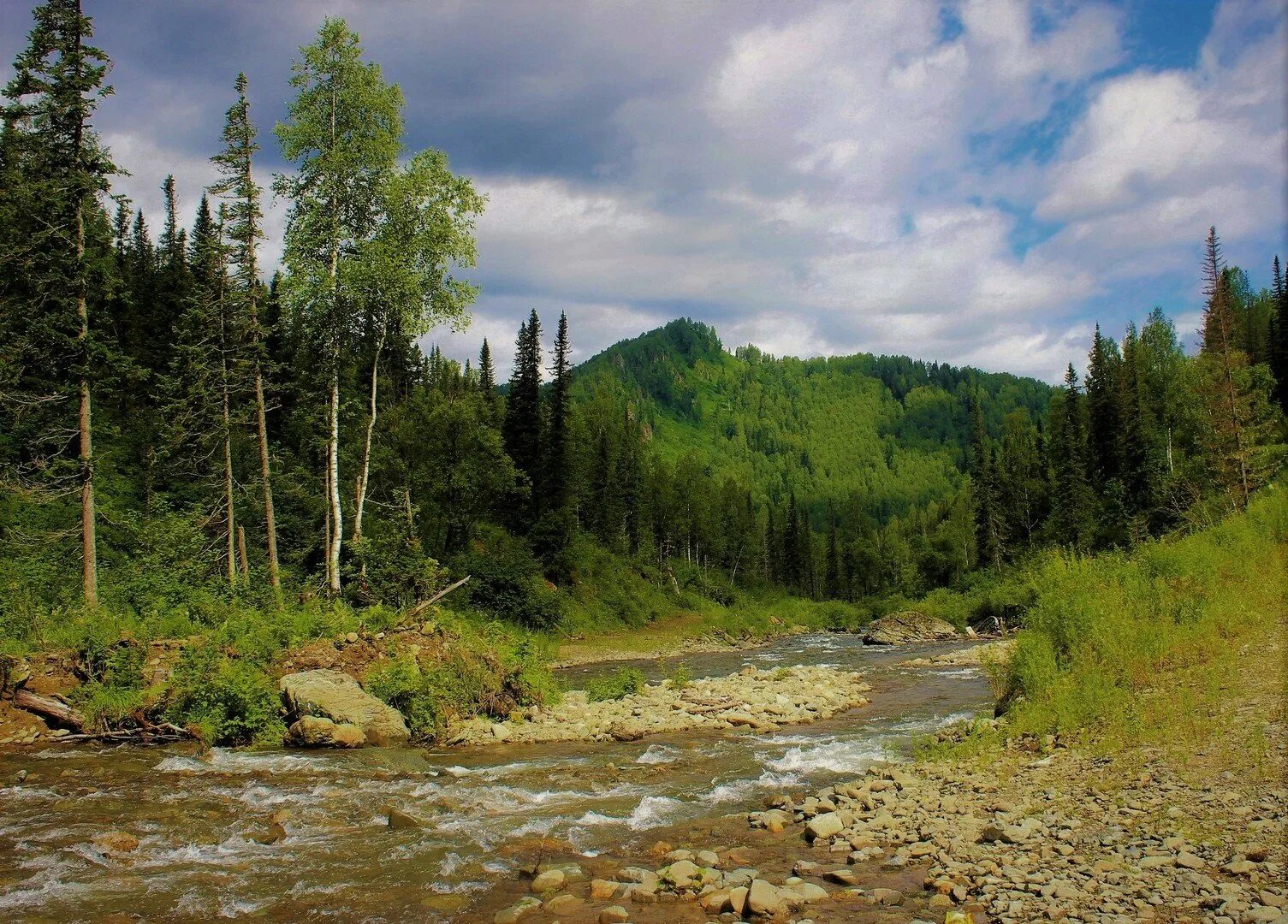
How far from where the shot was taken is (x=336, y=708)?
47.9 ft

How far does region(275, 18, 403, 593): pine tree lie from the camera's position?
2044cm

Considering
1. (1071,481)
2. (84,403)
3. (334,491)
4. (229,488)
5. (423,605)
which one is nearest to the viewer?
(84,403)

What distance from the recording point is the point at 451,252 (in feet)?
71.6

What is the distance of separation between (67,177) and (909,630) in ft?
176

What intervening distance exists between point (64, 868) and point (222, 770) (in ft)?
15.1

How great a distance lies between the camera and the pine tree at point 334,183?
67.1ft

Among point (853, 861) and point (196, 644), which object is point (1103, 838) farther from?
point (196, 644)

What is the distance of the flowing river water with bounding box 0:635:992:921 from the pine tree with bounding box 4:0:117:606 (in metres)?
9.13

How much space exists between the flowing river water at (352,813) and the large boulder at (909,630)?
3813 centimetres

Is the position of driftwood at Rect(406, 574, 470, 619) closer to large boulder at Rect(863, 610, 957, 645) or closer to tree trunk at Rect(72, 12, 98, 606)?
tree trunk at Rect(72, 12, 98, 606)

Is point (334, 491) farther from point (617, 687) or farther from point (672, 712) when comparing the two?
point (672, 712)

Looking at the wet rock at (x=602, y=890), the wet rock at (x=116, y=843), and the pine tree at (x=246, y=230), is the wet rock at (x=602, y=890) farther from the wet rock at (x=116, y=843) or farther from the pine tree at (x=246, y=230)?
the pine tree at (x=246, y=230)

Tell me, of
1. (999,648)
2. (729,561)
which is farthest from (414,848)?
(729,561)

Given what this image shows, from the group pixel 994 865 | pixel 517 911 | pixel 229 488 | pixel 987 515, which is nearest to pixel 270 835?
pixel 517 911
